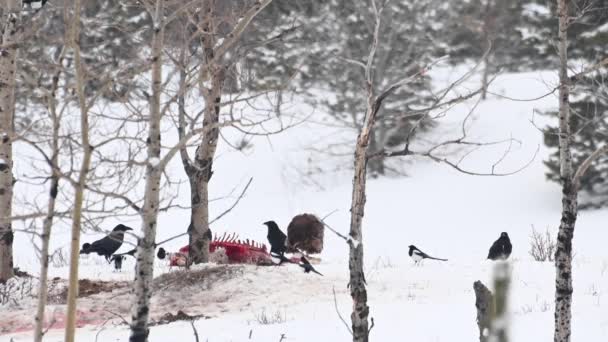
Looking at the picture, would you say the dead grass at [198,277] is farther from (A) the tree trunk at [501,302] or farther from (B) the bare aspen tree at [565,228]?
(A) the tree trunk at [501,302]

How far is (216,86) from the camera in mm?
8953

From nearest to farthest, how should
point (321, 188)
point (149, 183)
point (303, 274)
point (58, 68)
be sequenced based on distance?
1. point (58, 68)
2. point (149, 183)
3. point (303, 274)
4. point (321, 188)

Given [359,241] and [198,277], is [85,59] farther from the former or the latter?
[359,241]

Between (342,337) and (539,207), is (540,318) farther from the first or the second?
(539,207)

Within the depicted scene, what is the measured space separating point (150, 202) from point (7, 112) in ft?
12.9

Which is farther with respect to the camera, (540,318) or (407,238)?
(407,238)

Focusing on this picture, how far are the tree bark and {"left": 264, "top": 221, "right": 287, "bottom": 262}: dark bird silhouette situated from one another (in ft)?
16.8

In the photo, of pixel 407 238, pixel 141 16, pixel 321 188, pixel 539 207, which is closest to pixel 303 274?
pixel 407 238

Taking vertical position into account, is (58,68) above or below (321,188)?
below

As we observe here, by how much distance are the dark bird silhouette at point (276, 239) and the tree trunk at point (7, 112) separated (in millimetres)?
3310

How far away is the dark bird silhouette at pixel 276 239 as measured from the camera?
1023 cm

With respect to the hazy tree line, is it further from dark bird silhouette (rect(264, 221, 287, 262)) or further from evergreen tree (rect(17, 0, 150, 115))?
dark bird silhouette (rect(264, 221, 287, 262))

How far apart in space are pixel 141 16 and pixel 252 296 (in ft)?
76.8

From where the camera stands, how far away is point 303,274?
9.72 metres
